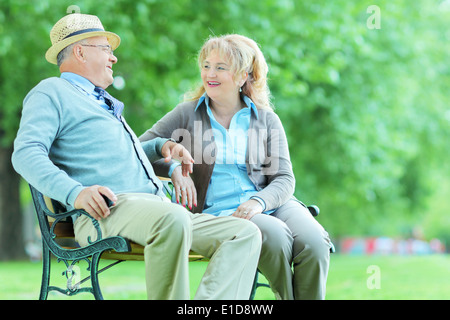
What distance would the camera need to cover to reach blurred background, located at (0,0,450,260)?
33.0 feet

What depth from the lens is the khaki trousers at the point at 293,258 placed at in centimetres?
295

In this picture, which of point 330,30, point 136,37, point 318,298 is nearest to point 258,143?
point 318,298

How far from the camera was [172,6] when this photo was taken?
10086 mm

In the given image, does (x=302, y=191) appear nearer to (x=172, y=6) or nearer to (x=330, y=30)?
(x=330, y=30)

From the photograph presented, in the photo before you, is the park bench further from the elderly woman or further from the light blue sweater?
the elderly woman

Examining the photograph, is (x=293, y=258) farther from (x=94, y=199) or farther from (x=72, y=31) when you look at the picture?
(x=72, y=31)

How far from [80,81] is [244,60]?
33.7 inches

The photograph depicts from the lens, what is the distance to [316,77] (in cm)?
A: 1098

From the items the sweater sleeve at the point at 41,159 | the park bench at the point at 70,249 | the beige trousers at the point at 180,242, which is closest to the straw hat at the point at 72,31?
the sweater sleeve at the point at 41,159

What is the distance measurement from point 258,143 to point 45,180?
1.19m

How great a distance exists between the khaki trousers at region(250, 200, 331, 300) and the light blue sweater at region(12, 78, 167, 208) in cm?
57

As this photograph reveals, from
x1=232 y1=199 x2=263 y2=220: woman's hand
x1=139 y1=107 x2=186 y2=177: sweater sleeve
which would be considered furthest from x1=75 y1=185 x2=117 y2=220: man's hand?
x1=139 y1=107 x2=186 y2=177: sweater sleeve

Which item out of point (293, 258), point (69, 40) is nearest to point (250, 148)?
point (293, 258)

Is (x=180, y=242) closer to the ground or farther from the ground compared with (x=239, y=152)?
closer to the ground
